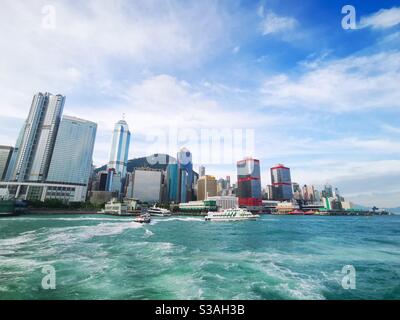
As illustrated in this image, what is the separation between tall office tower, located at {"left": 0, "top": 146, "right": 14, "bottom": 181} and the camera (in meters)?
128

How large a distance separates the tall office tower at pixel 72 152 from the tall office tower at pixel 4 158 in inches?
1643

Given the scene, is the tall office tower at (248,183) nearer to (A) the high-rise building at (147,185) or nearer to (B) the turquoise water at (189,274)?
(A) the high-rise building at (147,185)

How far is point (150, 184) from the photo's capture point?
17938cm

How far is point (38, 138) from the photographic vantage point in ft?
387

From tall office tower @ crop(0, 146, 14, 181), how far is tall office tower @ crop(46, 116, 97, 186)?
4174 centimetres

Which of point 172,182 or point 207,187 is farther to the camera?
point 172,182

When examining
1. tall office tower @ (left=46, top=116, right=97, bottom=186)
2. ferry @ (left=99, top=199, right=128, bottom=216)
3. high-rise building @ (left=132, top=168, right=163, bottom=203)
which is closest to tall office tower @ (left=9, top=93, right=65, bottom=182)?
tall office tower @ (left=46, top=116, right=97, bottom=186)

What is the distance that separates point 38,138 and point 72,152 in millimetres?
19420

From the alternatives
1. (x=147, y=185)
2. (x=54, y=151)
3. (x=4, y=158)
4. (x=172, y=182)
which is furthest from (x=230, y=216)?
(x=4, y=158)

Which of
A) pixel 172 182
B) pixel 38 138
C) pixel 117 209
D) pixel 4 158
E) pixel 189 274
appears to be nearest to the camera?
pixel 189 274

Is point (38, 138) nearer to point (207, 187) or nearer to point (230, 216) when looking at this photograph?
point (230, 216)

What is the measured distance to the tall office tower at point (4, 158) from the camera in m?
128
